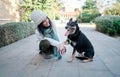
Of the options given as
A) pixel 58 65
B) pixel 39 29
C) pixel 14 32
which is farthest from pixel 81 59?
pixel 14 32

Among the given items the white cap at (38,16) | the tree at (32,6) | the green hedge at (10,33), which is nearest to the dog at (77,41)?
the white cap at (38,16)

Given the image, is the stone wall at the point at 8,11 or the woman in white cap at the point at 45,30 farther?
the stone wall at the point at 8,11

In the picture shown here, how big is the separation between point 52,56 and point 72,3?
35838 mm

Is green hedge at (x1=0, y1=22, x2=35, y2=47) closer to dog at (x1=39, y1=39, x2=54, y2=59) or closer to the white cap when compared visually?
dog at (x1=39, y1=39, x2=54, y2=59)

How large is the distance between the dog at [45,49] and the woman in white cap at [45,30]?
97mm

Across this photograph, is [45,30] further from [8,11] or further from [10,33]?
[8,11]

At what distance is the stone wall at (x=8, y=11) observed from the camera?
14.1 m

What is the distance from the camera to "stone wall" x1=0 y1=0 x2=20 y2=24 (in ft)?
46.3

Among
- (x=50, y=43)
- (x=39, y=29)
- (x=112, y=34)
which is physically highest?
(x=39, y=29)

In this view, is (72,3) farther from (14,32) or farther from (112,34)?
(14,32)

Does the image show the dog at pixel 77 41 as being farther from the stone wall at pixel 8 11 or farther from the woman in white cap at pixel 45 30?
the stone wall at pixel 8 11

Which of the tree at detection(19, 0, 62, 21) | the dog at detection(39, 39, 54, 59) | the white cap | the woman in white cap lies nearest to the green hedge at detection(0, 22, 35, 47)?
the dog at detection(39, 39, 54, 59)

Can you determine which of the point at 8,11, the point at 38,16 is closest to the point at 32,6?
the point at 8,11

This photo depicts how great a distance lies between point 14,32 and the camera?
9.51 meters
